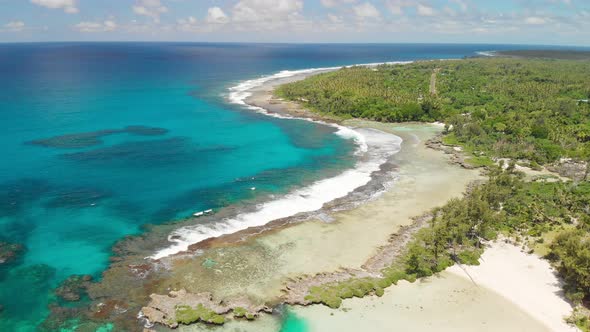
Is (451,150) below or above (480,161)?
above

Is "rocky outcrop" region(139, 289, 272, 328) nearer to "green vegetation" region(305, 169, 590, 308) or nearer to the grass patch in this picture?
A: "green vegetation" region(305, 169, 590, 308)

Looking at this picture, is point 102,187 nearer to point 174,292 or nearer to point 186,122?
point 174,292

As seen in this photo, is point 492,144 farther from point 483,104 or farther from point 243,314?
point 243,314

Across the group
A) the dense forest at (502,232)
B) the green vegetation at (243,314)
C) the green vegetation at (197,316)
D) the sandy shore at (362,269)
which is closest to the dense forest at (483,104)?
the dense forest at (502,232)

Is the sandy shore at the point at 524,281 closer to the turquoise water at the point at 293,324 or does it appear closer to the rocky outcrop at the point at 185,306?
the turquoise water at the point at 293,324

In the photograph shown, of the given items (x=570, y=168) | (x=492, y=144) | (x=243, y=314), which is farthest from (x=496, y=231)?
(x=492, y=144)

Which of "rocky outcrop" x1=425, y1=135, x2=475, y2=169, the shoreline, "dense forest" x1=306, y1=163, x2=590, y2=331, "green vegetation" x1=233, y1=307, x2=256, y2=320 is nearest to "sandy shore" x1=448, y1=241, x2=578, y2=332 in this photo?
"dense forest" x1=306, y1=163, x2=590, y2=331

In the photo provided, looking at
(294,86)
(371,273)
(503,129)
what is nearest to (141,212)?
(371,273)
